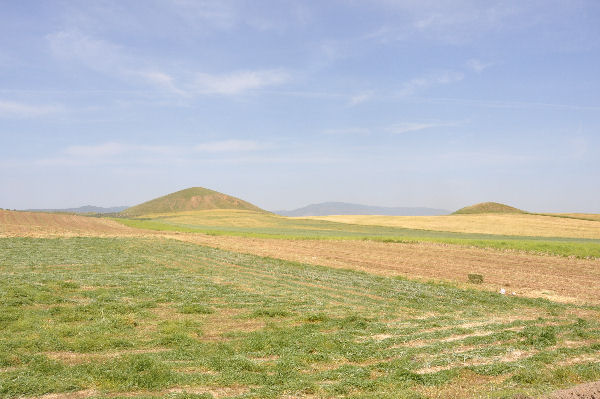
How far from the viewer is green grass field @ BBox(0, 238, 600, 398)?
1030 cm

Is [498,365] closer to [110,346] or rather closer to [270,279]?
[110,346]

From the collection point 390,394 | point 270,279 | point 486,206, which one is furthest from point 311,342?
point 486,206

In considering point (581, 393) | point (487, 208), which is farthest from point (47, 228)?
point (487, 208)

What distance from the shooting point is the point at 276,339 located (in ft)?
47.4

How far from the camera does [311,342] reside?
46.5 ft

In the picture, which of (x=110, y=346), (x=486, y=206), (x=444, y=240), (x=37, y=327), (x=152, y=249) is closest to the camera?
(x=110, y=346)

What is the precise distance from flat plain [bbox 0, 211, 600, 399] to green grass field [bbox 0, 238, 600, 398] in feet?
0.20

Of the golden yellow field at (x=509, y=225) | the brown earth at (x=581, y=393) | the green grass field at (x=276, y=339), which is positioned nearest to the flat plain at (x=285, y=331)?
the green grass field at (x=276, y=339)

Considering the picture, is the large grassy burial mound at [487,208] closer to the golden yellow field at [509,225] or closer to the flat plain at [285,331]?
the golden yellow field at [509,225]

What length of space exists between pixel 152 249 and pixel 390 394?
40840 millimetres

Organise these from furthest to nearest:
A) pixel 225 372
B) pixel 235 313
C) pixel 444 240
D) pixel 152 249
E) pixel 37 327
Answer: pixel 444 240 → pixel 152 249 → pixel 235 313 → pixel 37 327 → pixel 225 372

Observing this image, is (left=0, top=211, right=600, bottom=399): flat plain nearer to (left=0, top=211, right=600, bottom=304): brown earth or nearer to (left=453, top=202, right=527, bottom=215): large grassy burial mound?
(left=0, top=211, right=600, bottom=304): brown earth

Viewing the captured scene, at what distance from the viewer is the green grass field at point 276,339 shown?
33.8ft

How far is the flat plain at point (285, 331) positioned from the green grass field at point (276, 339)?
6 centimetres
